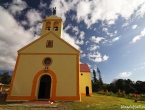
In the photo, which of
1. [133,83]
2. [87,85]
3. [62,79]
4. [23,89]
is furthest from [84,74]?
[133,83]

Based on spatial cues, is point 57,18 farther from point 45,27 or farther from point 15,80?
point 15,80

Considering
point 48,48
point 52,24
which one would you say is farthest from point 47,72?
point 52,24

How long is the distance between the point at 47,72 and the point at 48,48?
11.6ft

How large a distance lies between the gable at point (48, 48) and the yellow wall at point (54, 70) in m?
0.79

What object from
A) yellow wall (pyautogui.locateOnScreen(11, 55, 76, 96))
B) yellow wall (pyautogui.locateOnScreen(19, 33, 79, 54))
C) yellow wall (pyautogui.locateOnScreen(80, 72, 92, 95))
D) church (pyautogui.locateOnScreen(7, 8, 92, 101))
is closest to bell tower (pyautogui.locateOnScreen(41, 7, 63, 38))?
church (pyautogui.locateOnScreen(7, 8, 92, 101))

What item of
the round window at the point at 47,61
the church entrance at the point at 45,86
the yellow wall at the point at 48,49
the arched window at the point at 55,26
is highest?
the arched window at the point at 55,26

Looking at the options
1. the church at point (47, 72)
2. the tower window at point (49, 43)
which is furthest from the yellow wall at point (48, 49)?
the tower window at point (49, 43)

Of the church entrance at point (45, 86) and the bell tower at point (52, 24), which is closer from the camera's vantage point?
the church entrance at point (45, 86)

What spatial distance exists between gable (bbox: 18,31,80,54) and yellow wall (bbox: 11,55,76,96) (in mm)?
788

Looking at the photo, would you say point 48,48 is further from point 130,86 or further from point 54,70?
point 130,86

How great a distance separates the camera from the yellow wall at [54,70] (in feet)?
41.4

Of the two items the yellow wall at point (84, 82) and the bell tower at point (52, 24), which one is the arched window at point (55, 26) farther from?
the yellow wall at point (84, 82)

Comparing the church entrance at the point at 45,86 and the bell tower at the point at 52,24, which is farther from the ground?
the bell tower at the point at 52,24

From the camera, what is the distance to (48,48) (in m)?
14.8
